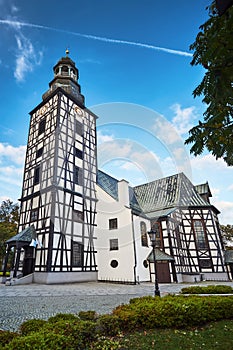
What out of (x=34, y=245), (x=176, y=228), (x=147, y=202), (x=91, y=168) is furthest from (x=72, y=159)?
(x=176, y=228)

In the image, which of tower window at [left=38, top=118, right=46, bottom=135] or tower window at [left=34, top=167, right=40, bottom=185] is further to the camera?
tower window at [left=38, top=118, right=46, bottom=135]

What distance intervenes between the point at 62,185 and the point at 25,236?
466cm

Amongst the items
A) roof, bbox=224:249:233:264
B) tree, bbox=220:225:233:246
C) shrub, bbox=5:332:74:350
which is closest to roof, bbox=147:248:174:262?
roof, bbox=224:249:233:264

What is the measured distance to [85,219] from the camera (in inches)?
725

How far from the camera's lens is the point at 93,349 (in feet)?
11.4

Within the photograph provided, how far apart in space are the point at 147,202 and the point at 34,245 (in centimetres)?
1343

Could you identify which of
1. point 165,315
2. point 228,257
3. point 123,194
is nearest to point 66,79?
point 123,194

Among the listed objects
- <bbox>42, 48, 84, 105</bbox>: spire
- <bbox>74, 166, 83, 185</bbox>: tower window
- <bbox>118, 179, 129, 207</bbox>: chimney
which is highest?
<bbox>42, 48, 84, 105</bbox>: spire

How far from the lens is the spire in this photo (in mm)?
22547

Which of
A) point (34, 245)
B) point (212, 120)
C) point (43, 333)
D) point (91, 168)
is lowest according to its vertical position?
point (43, 333)

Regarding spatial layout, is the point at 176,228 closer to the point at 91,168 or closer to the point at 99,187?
the point at 99,187

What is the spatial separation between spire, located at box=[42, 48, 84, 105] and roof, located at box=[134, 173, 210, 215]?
1289cm

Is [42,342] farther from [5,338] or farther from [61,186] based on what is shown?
[61,186]

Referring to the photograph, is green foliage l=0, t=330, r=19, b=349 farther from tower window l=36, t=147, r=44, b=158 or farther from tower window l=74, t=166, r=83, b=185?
tower window l=36, t=147, r=44, b=158
